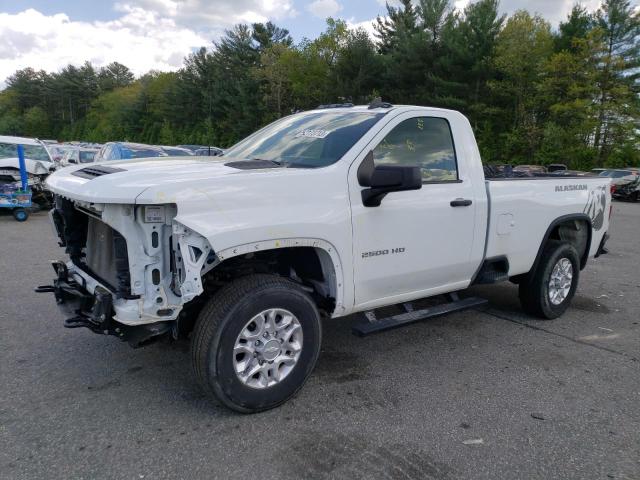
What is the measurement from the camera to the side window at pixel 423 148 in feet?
13.1

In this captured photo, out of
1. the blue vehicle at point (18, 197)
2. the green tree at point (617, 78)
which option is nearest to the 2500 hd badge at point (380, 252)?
the blue vehicle at point (18, 197)

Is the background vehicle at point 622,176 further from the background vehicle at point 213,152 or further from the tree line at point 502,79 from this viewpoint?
the background vehicle at point 213,152

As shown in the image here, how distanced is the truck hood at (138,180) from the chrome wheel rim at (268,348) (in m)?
0.90

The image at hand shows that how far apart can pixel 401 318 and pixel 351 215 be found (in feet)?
3.47

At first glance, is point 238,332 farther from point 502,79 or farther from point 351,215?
point 502,79

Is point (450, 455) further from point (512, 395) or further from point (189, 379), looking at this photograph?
point (189, 379)

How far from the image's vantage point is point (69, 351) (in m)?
4.35

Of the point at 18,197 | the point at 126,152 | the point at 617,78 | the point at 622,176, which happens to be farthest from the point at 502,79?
the point at 18,197

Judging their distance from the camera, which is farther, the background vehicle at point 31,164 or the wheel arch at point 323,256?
the background vehicle at point 31,164

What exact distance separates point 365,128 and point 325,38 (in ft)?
183

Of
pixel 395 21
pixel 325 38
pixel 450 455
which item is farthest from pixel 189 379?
pixel 325 38

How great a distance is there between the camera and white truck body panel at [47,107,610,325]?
300 cm

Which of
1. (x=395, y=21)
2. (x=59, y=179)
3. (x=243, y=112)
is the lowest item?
(x=59, y=179)

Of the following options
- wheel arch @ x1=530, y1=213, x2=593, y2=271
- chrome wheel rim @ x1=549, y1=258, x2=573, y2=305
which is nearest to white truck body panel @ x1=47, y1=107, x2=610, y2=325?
wheel arch @ x1=530, y1=213, x2=593, y2=271
